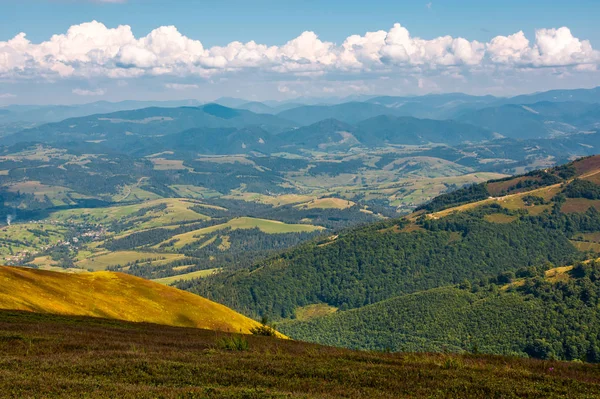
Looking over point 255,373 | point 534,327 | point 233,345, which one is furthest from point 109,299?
point 534,327

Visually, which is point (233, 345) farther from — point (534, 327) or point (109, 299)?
point (534, 327)

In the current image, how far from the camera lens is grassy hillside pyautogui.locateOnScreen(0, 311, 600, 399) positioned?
1138 inches

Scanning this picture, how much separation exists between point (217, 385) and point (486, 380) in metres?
17.3

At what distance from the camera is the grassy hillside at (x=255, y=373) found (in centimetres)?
2891

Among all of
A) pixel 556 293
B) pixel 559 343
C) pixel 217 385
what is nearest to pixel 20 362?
pixel 217 385

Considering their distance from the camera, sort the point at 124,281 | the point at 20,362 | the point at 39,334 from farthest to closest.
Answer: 1. the point at 124,281
2. the point at 39,334
3. the point at 20,362

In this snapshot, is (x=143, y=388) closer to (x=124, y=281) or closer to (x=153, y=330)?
(x=153, y=330)

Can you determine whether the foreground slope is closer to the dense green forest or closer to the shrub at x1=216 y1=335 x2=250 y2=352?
the shrub at x1=216 y1=335 x2=250 y2=352

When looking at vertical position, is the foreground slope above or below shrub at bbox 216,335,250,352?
below

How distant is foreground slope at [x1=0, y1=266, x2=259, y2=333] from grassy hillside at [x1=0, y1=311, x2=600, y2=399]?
29.5 meters

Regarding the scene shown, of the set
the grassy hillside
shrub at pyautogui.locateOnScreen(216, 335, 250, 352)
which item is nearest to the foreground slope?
the grassy hillside

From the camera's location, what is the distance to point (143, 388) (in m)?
28.8

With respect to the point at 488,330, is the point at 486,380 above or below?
above

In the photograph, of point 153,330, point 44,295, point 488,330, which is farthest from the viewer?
point 488,330
